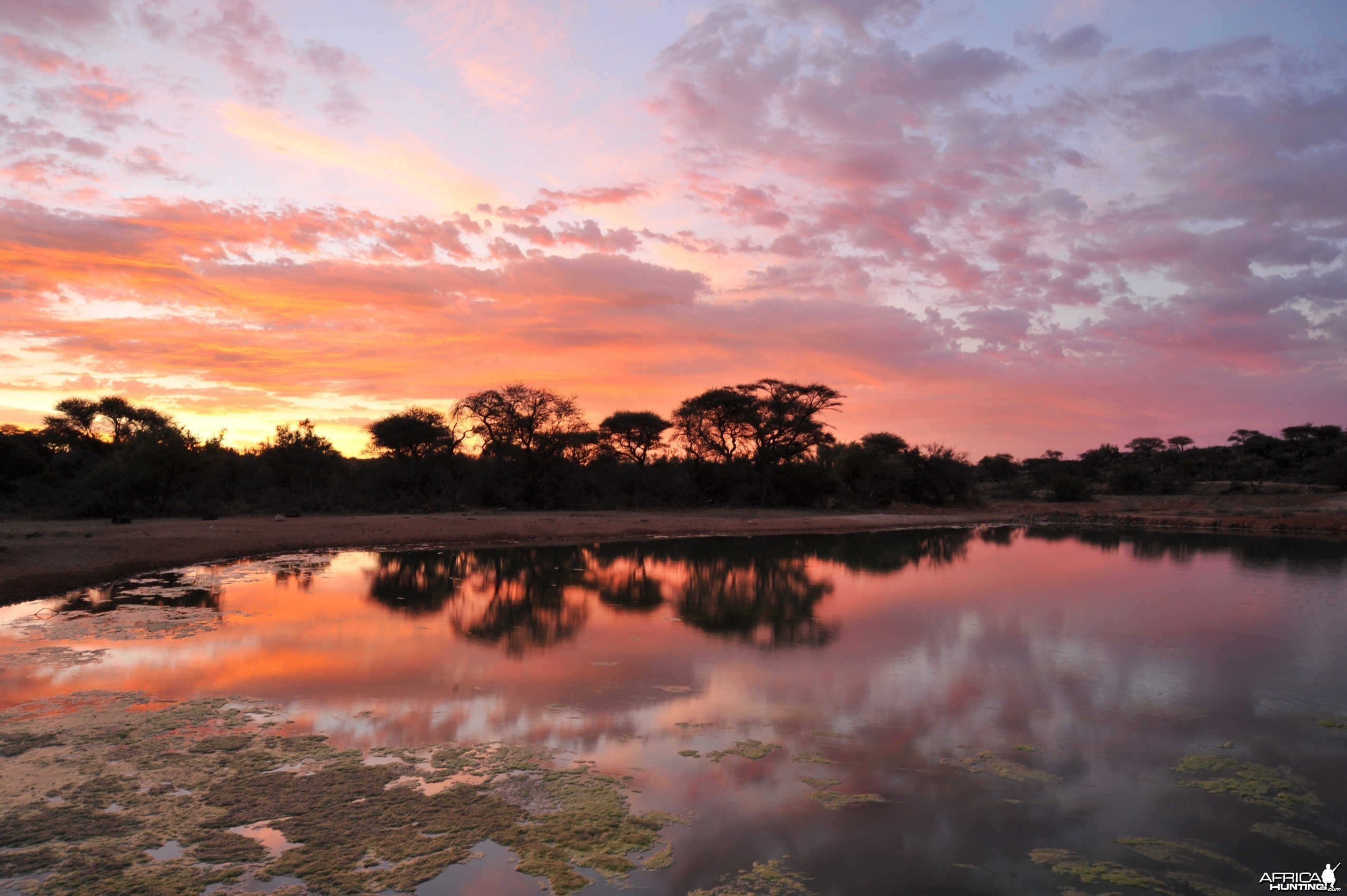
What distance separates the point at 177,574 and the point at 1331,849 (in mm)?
16687

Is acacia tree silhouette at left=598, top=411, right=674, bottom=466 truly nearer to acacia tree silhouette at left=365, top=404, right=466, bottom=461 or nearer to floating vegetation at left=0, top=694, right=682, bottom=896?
acacia tree silhouette at left=365, top=404, right=466, bottom=461

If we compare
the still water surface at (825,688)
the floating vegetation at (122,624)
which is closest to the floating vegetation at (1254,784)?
the still water surface at (825,688)

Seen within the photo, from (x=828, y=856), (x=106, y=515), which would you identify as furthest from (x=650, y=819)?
(x=106, y=515)

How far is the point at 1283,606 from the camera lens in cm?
1281

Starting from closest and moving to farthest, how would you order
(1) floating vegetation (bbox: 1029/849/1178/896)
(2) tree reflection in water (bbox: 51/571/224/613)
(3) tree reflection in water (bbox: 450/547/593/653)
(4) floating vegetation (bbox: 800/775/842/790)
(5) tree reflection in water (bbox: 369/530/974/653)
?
(1) floating vegetation (bbox: 1029/849/1178/896), (4) floating vegetation (bbox: 800/775/842/790), (3) tree reflection in water (bbox: 450/547/593/653), (5) tree reflection in water (bbox: 369/530/974/653), (2) tree reflection in water (bbox: 51/571/224/613)

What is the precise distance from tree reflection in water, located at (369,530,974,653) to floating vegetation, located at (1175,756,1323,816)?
15.2 feet

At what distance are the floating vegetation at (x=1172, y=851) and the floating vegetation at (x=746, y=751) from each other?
2.32 meters

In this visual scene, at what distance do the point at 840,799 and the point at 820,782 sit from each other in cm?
31

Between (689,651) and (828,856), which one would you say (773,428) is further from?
(828,856)

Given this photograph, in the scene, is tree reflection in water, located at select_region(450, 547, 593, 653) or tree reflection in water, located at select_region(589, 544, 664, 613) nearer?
tree reflection in water, located at select_region(450, 547, 593, 653)

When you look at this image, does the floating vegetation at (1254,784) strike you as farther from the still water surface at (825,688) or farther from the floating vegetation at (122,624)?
the floating vegetation at (122,624)

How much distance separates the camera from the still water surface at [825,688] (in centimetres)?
436

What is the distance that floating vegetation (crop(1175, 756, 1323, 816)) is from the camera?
4.93m

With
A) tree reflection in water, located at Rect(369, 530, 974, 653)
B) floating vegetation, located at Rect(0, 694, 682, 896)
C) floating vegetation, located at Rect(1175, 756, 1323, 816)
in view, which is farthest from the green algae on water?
tree reflection in water, located at Rect(369, 530, 974, 653)
